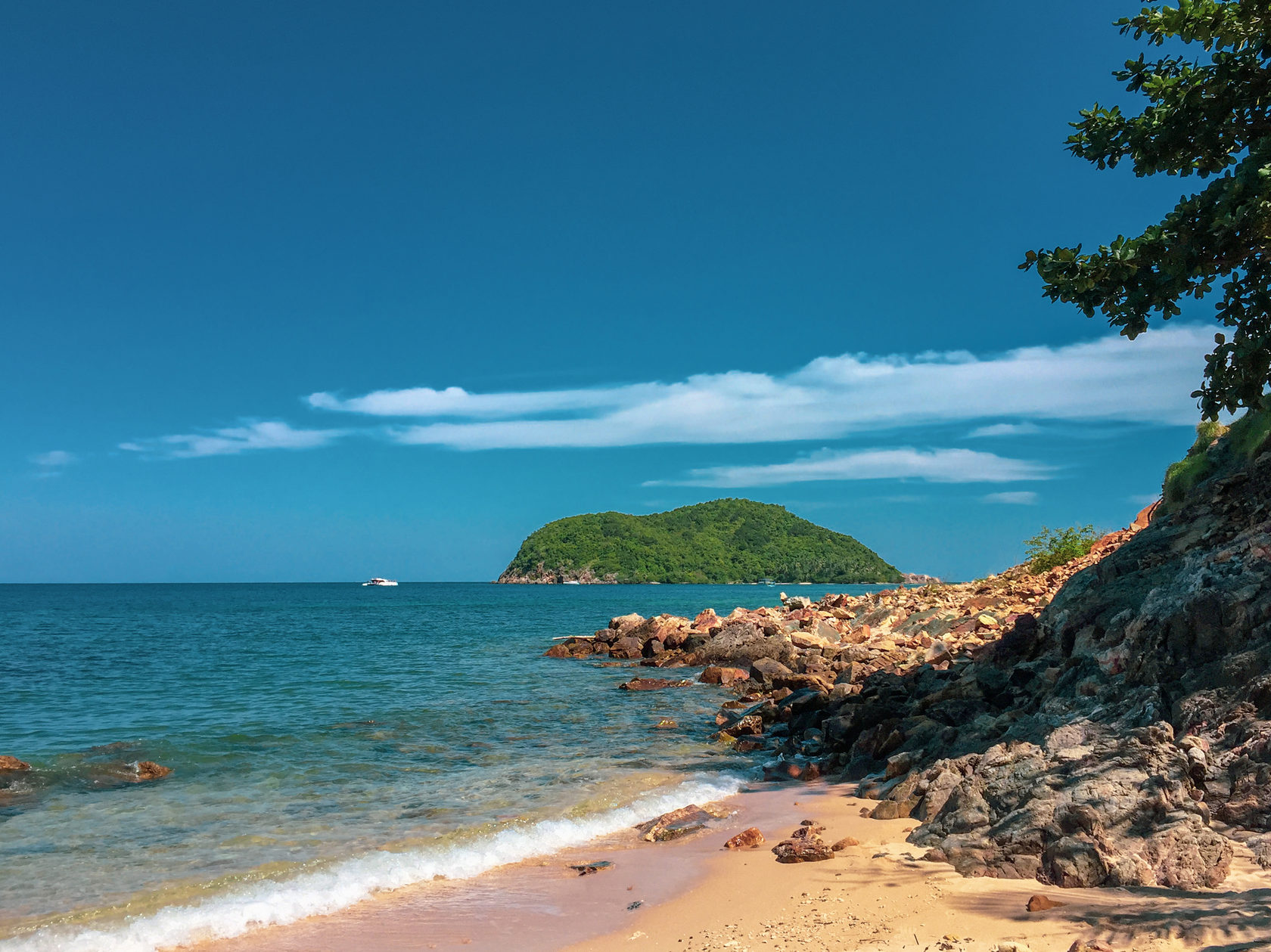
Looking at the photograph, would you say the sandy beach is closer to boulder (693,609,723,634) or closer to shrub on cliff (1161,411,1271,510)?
shrub on cliff (1161,411,1271,510)

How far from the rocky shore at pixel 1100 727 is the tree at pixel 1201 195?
332cm

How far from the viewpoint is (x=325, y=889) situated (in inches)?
343

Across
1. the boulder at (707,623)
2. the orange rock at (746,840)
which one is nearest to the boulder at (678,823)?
the orange rock at (746,840)

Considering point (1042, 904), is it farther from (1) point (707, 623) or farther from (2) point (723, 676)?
(1) point (707, 623)

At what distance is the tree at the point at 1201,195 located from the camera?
6.76 meters

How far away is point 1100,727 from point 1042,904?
3548 mm

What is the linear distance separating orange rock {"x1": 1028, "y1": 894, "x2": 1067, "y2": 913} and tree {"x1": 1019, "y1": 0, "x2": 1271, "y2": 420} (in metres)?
4.34

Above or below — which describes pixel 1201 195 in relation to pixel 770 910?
above

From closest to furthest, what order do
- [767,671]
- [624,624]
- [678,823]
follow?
[678,823] < [767,671] < [624,624]

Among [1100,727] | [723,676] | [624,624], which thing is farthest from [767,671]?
[1100,727]

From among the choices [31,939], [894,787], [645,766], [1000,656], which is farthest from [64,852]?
[1000,656]

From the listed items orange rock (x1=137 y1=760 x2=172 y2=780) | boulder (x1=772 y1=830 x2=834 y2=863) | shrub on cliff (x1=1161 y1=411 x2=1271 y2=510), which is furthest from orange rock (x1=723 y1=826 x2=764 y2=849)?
orange rock (x1=137 y1=760 x2=172 y2=780)

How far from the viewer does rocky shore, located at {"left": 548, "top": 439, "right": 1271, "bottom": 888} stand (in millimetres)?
7168

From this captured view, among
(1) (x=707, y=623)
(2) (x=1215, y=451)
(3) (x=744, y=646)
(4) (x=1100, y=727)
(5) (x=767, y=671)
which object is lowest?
(5) (x=767, y=671)
